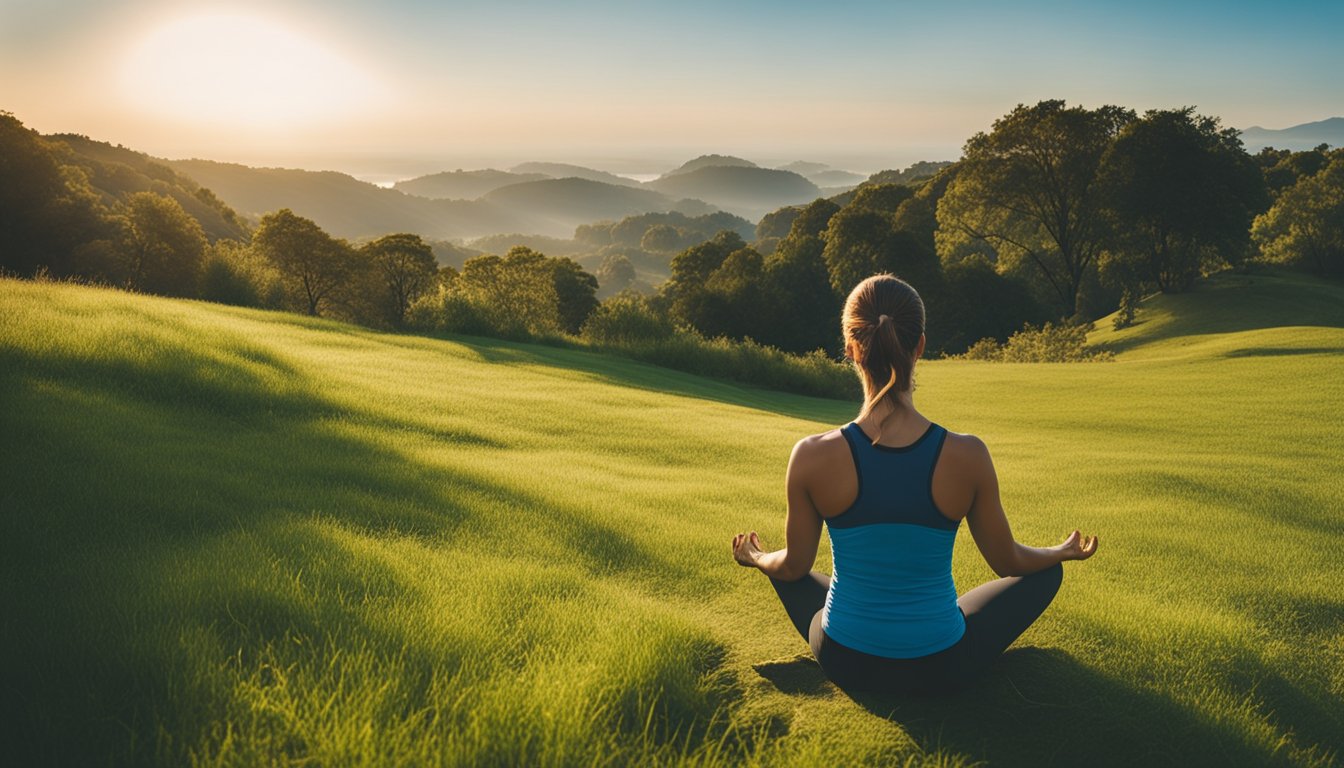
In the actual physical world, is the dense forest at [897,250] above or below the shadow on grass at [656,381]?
above

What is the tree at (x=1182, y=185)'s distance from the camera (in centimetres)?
4409

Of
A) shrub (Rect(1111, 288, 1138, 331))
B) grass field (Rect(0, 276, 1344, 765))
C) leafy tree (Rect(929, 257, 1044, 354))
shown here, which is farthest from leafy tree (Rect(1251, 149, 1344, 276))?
grass field (Rect(0, 276, 1344, 765))

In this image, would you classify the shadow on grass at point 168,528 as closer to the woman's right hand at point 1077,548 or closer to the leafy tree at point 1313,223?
the woman's right hand at point 1077,548

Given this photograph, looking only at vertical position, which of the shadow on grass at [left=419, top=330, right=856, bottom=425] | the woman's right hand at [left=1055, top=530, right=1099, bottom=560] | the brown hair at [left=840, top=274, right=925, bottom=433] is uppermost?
the brown hair at [left=840, top=274, right=925, bottom=433]

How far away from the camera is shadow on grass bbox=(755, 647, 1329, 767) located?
12.7 feet

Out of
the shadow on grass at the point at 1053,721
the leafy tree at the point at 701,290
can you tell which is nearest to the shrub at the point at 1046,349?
the leafy tree at the point at 701,290

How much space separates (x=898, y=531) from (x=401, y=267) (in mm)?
63040

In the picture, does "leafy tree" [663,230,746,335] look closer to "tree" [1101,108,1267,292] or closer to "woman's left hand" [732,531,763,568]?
"tree" [1101,108,1267,292]

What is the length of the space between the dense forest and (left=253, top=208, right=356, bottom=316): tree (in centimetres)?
17

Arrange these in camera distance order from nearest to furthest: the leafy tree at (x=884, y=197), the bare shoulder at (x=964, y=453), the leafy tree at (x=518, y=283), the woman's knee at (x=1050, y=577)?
the bare shoulder at (x=964, y=453), the woman's knee at (x=1050, y=577), the leafy tree at (x=518, y=283), the leafy tree at (x=884, y=197)

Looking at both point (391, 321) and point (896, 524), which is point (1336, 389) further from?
point (391, 321)

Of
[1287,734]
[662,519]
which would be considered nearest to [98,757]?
[662,519]

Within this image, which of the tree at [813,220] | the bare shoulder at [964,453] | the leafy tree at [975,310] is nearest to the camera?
the bare shoulder at [964,453]

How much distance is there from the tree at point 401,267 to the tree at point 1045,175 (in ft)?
140
